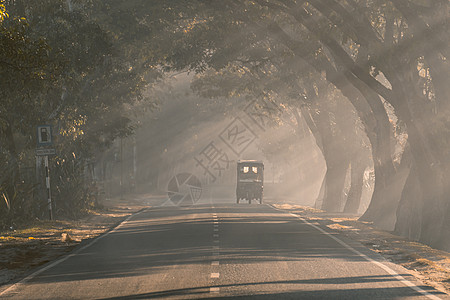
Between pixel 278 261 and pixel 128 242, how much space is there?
20.0 feet

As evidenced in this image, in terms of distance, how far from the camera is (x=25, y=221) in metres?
27.4

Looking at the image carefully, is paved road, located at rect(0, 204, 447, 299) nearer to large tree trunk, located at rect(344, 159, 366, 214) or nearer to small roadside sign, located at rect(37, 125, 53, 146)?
small roadside sign, located at rect(37, 125, 53, 146)

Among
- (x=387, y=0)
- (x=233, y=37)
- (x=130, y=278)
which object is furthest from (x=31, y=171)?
(x=130, y=278)

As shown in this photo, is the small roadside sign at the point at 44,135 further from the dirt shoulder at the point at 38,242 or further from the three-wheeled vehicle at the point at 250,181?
the three-wheeled vehicle at the point at 250,181

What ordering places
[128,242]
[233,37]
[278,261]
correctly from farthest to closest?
1. [233,37]
2. [128,242]
3. [278,261]

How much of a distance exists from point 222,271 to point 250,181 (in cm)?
4485

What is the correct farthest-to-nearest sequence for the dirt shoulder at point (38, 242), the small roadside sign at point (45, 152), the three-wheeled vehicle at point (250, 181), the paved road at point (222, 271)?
the three-wheeled vehicle at point (250, 181)
the small roadside sign at point (45, 152)
the dirt shoulder at point (38, 242)
the paved road at point (222, 271)

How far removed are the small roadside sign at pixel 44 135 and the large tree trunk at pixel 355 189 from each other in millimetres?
23033

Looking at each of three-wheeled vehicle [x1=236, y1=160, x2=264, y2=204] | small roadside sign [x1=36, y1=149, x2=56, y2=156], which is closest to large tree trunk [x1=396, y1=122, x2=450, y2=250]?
small roadside sign [x1=36, y1=149, x2=56, y2=156]

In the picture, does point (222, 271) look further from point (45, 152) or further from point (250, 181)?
point (250, 181)

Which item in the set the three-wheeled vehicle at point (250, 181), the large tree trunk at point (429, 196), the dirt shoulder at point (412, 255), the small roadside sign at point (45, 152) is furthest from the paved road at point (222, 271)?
the three-wheeled vehicle at point (250, 181)

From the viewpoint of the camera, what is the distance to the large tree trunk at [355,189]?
4678 cm

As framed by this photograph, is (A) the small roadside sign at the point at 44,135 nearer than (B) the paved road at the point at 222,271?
No

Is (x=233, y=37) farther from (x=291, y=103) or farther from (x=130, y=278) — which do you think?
(x=130, y=278)
